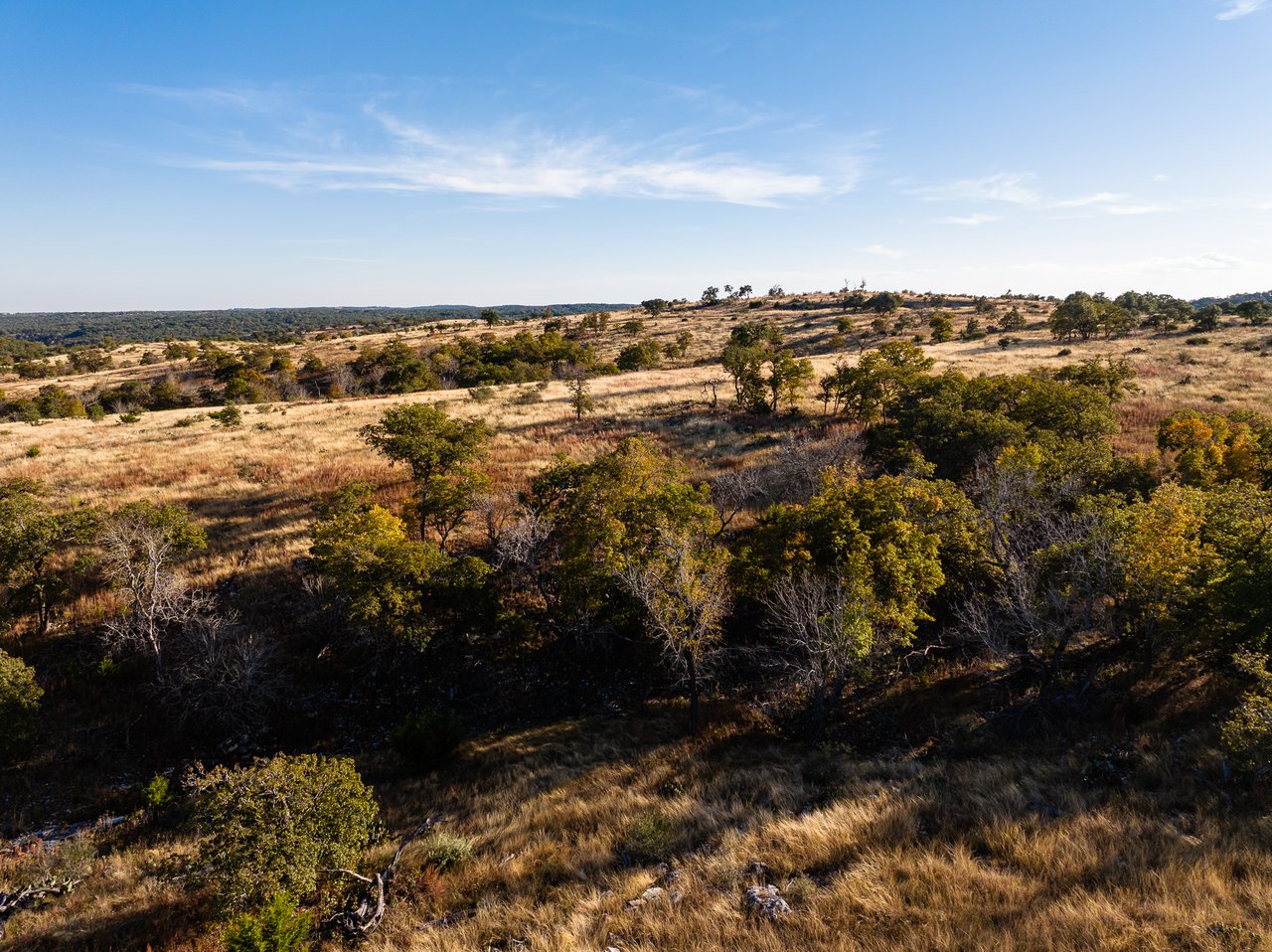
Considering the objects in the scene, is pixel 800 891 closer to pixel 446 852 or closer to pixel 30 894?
pixel 446 852

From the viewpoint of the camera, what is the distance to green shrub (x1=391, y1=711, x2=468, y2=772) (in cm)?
1675

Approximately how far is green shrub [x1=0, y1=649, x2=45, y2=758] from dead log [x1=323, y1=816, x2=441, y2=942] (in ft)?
40.9

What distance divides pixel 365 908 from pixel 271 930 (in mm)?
1900

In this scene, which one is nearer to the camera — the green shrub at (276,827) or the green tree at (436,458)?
the green shrub at (276,827)

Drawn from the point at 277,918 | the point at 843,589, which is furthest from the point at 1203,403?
the point at 277,918

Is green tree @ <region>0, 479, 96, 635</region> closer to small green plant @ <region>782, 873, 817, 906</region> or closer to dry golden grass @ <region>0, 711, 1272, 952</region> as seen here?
dry golden grass @ <region>0, 711, 1272, 952</region>

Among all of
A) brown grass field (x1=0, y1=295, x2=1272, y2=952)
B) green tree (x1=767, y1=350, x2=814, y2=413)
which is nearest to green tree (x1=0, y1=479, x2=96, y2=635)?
brown grass field (x1=0, y1=295, x2=1272, y2=952)

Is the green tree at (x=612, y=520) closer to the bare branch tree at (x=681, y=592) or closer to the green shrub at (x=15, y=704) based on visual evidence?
the bare branch tree at (x=681, y=592)

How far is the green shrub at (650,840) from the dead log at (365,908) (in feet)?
16.0

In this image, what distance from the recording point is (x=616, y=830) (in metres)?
12.6

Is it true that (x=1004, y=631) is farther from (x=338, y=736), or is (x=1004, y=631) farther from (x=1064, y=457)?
(x=338, y=736)

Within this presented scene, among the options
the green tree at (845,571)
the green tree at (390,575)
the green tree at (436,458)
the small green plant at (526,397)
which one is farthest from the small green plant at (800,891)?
the small green plant at (526,397)

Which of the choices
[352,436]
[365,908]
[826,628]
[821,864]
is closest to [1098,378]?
[826,628]

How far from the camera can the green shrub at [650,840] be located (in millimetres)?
11531
